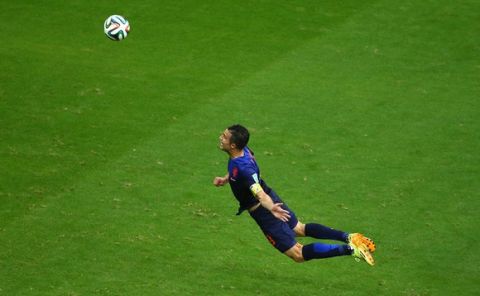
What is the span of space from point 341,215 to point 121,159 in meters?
4.29

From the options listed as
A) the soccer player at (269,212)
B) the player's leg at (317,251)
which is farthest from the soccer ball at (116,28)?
the player's leg at (317,251)

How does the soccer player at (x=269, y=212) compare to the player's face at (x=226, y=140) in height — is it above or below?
below

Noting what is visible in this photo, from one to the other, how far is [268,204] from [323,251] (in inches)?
45.3

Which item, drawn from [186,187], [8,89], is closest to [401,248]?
[186,187]

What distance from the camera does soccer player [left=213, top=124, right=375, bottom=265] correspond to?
11.8 meters

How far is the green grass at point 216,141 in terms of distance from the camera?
13.4 meters

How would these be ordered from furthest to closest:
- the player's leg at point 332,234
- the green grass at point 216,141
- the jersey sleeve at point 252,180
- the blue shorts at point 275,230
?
the green grass at point 216,141, the blue shorts at point 275,230, the player's leg at point 332,234, the jersey sleeve at point 252,180

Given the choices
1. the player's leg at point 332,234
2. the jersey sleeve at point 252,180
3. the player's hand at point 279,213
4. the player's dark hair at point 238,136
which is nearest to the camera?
the player's hand at point 279,213

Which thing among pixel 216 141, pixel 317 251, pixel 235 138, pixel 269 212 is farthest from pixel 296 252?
pixel 216 141

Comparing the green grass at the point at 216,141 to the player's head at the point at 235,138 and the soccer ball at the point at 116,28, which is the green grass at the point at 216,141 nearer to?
the soccer ball at the point at 116,28

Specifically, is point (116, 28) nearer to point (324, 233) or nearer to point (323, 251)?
point (324, 233)

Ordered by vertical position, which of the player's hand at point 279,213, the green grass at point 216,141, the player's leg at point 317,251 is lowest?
the green grass at point 216,141

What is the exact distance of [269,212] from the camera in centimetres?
1223

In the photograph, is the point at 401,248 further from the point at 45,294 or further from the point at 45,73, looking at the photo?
the point at 45,73
